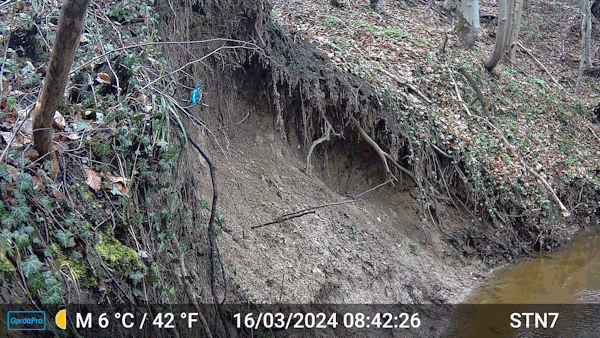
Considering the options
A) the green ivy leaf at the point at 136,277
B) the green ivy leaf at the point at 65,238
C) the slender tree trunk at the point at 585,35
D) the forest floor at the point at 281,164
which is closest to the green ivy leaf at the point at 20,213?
the forest floor at the point at 281,164

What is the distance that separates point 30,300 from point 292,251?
349 cm

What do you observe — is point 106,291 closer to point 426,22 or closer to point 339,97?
point 339,97

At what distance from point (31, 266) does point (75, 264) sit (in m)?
0.33

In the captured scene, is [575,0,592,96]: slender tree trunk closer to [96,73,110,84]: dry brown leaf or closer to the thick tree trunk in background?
the thick tree trunk in background

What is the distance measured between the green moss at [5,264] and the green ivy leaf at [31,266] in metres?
0.05

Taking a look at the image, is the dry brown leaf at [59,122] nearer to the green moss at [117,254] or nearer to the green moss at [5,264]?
the green moss at [117,254]

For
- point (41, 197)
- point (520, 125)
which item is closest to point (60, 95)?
point (41, 197)

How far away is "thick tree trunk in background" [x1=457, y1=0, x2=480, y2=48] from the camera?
39.1 feet

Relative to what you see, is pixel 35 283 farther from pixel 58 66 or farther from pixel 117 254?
pixel 58 66

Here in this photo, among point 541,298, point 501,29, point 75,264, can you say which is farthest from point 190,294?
point 501,29

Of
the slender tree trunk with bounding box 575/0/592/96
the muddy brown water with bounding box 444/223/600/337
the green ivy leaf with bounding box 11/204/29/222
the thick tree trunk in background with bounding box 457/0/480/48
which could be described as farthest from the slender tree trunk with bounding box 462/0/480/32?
the green ivy leaf with bounding box 11/204/29/222

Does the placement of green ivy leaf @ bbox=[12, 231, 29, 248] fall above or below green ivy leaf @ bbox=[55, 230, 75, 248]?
above

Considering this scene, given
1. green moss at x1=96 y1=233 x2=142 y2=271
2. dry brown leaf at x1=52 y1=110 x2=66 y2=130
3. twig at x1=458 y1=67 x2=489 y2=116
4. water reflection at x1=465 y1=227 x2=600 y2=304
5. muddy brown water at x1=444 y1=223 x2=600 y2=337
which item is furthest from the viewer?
twig at x1=458 y1=67 x2=489 y2=116

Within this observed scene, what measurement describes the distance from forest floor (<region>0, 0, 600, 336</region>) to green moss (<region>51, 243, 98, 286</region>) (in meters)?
0.01
